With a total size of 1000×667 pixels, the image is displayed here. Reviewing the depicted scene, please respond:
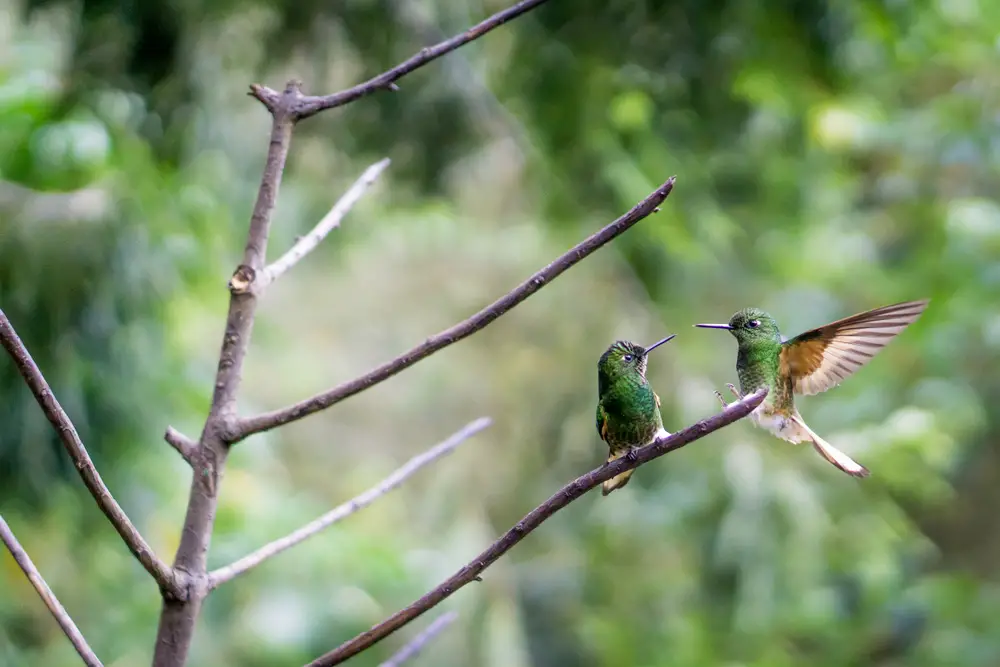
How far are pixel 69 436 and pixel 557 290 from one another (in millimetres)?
3400

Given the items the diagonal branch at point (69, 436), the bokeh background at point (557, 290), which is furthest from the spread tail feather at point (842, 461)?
the bokeh background at point (557, 290)

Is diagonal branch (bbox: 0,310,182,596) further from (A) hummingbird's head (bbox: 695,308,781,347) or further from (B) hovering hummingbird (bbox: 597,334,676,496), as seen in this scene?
(A) hummingbird's head (bbox: 695,308,781,347)

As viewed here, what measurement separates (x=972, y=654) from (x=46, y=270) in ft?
10.5

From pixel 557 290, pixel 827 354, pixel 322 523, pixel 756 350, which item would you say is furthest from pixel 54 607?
pixel 557 290

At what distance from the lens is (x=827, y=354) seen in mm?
971

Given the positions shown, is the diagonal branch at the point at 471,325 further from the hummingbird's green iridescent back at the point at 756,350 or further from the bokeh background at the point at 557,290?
the bokeh background at the point at 557,290

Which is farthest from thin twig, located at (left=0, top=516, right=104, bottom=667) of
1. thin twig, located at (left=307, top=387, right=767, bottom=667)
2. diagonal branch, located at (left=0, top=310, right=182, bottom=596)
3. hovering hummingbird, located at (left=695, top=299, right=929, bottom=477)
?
hovering hummingbird, located at (left=695, top=299, right=929, bottom=477)

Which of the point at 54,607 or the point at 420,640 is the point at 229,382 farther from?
the point at 420,640

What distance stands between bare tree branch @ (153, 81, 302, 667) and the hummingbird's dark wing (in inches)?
20.0

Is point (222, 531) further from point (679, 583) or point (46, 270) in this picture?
point (679, 583)

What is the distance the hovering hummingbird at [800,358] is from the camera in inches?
30.7

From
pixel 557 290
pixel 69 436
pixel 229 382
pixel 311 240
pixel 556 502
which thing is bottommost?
pixel 556 502

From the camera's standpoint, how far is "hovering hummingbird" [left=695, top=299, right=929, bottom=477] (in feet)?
2.56

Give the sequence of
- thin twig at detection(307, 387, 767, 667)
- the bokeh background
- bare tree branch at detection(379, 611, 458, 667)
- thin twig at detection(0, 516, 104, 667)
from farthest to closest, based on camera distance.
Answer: the bokeh background
bare tree branch at detection(379, 611, 458, 667)
thin twig at detection(0, 516, 104, 667)
thin twig at detection(307, 387, 767, 667)
